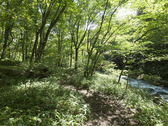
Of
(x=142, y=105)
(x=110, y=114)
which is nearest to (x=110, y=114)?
(x=110, y=114)

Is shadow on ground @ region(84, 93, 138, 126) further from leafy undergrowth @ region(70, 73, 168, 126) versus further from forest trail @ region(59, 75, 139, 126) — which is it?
leafy undergrowth @ region(70, 73, 168, 126)

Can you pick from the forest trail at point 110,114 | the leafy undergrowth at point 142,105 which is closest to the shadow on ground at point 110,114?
the forest trail at point 110,114

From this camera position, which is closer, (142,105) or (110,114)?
(110,114)

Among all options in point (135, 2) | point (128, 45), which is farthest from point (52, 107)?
point (135, 2)

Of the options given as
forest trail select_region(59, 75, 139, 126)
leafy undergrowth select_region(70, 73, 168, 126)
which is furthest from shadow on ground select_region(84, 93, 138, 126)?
leafy undergrowth select_region(70, 73, 168, 126)

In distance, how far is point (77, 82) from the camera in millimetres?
7758

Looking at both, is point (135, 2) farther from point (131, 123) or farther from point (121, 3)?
point (131, 123)

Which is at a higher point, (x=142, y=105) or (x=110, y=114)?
(x=142, y=105)

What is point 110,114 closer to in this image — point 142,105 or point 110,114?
point 110,114

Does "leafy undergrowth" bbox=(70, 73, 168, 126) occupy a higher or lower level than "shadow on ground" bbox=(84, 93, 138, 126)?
higher

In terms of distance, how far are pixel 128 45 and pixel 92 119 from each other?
556 centimetres

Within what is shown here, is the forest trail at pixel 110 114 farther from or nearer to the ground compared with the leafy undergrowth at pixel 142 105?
Result: nearer to the ground

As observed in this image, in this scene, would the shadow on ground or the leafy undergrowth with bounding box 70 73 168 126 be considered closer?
the leafy undergrowth with bounding box 70 73 168 126

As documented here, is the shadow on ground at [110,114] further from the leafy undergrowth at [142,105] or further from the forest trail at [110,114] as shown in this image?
the leafy undergrowth at [142,105]
